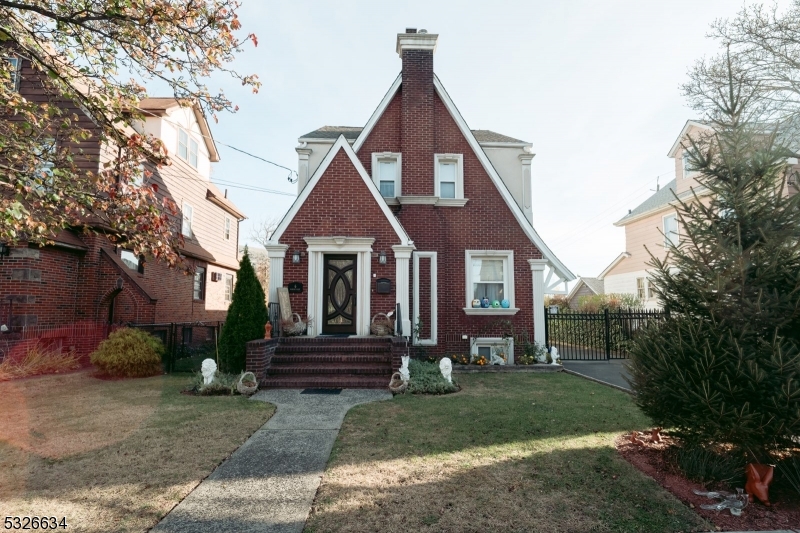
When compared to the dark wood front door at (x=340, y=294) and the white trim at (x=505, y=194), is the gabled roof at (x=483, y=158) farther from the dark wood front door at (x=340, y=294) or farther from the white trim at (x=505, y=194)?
the dark wood front door at (x=340, y=294)

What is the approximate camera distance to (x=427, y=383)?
28.3 feet

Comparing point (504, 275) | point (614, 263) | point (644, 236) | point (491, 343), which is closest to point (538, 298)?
point (504, 275)

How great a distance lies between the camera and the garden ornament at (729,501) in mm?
3486

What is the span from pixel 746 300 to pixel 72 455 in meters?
7.46

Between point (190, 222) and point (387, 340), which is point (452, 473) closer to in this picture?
point (387, 340)

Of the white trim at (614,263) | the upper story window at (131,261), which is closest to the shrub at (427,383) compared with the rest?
the upper story window at (131,261)

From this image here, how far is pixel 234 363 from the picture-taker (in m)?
9.37

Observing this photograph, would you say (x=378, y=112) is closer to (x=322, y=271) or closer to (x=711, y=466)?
(x=322, y=271)

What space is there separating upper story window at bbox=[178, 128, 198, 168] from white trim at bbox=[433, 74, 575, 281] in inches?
438

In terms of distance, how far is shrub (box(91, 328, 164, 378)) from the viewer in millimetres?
10188

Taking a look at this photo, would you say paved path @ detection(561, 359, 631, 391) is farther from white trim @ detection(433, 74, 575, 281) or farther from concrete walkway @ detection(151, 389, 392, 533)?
concrete walkway @ detection(151, 389, 392, 533)

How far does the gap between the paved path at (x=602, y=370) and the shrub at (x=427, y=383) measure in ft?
13.4

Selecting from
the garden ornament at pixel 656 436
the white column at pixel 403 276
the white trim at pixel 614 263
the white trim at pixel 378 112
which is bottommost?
the garden ornament at pixel 656 436

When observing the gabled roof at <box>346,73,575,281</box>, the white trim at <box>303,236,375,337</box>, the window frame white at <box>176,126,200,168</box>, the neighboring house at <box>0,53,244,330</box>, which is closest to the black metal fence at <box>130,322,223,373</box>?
the neighboring house at <box>0,53,244,330</box>
